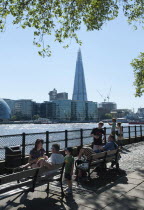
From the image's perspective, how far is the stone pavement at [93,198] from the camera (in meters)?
4.76

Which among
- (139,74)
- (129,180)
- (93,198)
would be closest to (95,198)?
(93,198)

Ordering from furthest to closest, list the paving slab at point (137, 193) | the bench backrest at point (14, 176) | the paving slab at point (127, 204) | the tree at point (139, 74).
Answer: the tree at point (139, 74), the paving slab at point (137, 193), the paving slab at point (127, 204), the bench backrest at point (14, 176)

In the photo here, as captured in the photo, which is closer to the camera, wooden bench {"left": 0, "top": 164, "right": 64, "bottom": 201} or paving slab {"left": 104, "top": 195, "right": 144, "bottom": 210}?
wooden bench {"left": 0, "top": 164, "right": 64, "bottom": 201}

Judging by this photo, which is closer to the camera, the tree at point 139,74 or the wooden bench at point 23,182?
the wooden bench at point 23,182

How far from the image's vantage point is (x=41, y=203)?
4.95 m

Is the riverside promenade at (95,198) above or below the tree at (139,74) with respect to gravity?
below

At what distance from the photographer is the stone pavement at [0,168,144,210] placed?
476 cm

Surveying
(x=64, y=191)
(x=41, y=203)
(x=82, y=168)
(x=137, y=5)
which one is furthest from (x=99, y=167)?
(x=137, y=5)

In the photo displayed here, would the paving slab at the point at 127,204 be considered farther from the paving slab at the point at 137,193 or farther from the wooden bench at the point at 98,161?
the wooden bench at the point at 98,161

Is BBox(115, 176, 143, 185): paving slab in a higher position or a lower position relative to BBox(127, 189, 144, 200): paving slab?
lower

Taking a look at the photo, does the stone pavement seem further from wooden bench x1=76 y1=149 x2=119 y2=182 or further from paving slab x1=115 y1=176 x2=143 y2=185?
wooden bench x1=76 y1=149 x2=119 y2=182

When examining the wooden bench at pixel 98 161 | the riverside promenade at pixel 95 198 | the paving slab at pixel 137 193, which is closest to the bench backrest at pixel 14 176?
the riverside promenade at pixel 95 198

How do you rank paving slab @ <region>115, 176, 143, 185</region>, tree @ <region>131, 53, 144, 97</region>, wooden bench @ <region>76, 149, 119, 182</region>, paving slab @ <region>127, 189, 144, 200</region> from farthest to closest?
tree @ <region>131, 53, 144, 97</region> < wooden bench @ <region>76, 149, 119, 182</region> < paving slab @ <region>115, 176, 143, 185</region> < paving slab @ <region>127, 189, 144, 200</region>

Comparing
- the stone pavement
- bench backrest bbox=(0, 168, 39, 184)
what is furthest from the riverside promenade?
bench backrest bbox=(0, 168, 39, 184)
